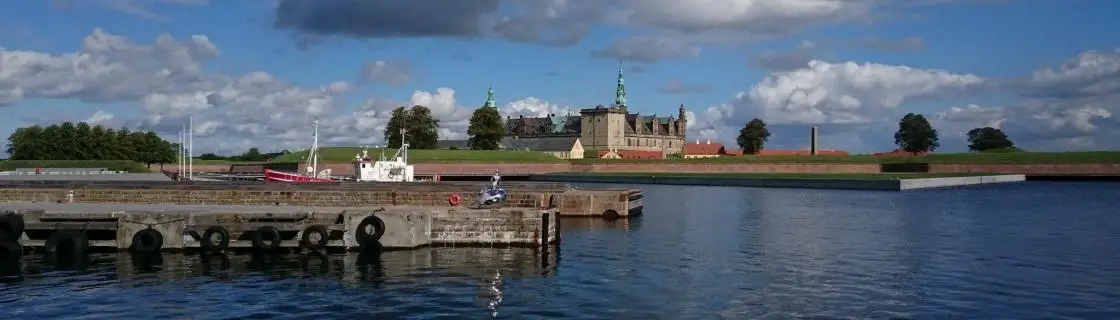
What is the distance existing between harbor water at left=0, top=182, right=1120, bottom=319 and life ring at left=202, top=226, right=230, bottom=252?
694 millimetres

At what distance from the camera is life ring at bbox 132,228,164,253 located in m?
32.8

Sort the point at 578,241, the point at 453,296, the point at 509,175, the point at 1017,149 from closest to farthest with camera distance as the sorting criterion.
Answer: the point at 453,296, the point at 578,241, the point at 509,175, the point at 1017,149

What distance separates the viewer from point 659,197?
273 ft

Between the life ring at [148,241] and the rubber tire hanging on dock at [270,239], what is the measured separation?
10.8ft

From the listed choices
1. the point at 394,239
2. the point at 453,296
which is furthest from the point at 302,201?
the point at 453,296

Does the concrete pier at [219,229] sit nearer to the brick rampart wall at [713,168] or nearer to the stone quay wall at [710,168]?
the stone quay wall at [710,168]

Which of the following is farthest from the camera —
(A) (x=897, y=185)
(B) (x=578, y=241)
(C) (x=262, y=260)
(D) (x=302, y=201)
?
(A) (x=897, y=185)

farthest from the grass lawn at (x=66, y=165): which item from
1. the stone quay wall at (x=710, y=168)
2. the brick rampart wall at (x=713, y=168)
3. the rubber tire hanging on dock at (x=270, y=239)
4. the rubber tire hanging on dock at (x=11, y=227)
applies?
the rubber tire hanging on dock at (x=270, y=239)

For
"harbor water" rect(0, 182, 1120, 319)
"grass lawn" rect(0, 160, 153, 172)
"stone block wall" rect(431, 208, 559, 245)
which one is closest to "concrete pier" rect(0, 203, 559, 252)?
"stone block wall" rect(431, 208, 559, 245)

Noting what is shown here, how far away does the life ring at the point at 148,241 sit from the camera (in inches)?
1289

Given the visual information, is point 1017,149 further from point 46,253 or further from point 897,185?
point 46,253

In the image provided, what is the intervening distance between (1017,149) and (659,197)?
11626 cm

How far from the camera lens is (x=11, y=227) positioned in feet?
107

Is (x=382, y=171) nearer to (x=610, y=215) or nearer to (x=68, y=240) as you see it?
(x=610, y=215)
